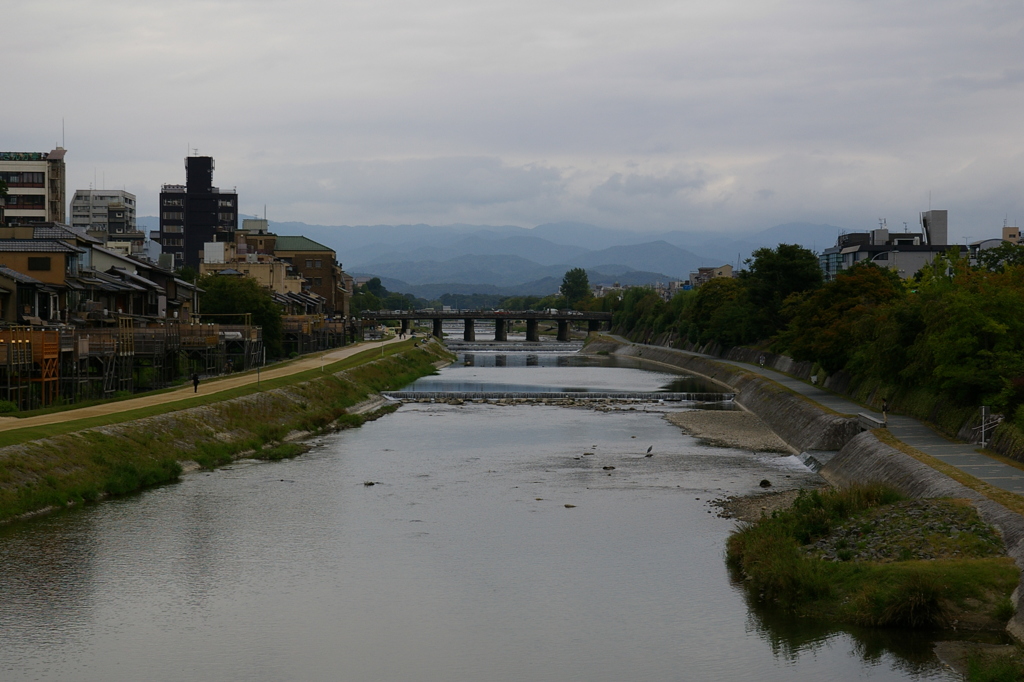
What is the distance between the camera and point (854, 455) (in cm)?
4356

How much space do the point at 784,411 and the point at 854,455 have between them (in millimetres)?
20528

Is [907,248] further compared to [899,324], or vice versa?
[907,248]

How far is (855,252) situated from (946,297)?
138 meters

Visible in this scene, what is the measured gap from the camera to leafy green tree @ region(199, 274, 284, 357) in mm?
94125

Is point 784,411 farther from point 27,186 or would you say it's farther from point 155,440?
point 27,186

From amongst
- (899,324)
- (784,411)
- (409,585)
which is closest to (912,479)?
(409,585)

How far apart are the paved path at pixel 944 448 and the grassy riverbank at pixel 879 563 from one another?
364 centimetres

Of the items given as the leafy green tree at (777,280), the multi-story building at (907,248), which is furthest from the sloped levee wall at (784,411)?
the multi-story building at (907,248)

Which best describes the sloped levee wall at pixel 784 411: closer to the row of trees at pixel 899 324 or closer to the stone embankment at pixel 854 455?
the stone embankment at pixel 854 455

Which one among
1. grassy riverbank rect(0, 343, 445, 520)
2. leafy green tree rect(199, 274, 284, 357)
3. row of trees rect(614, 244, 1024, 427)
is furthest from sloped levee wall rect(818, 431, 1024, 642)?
leafy green tree rect(199, 274, 284, 357)

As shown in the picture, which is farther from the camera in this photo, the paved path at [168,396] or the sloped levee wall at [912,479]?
the paved path at [168,396]

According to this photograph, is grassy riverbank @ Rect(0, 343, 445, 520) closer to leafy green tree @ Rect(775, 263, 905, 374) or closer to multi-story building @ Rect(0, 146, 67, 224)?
leafy green tree @ Rect(775, 263, 905, 374)

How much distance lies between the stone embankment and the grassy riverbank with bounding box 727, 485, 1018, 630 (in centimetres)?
52

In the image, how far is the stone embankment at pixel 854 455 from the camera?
2694 cm
